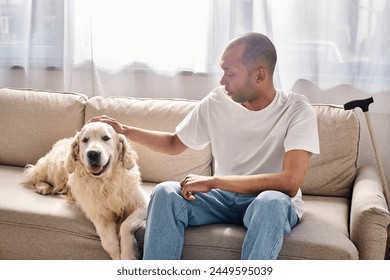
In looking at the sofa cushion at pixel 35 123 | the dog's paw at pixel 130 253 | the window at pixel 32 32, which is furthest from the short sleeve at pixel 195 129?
the window at pixel 32 32

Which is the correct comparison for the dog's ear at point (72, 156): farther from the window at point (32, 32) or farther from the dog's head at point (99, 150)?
the window at point (32, 32)

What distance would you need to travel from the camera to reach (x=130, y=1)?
2943 mm

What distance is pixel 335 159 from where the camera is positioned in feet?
8.11

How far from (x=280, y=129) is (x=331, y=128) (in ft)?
1.84

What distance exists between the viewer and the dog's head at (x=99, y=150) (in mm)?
2150

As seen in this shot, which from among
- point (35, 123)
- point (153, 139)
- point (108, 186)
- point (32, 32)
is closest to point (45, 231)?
point (108, 186)

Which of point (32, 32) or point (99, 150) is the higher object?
point (32, 32)

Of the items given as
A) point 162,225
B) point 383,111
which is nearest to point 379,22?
point 383,111

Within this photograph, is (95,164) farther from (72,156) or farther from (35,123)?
(35,123)

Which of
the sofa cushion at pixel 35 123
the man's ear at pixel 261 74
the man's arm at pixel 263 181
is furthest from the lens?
the sofa cushion at pixel 35 123

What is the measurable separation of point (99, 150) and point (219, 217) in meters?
0.54

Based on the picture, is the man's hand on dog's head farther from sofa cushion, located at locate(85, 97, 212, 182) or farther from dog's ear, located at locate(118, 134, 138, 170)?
sofa cushion, located at locate(85, 97, 212, 182)

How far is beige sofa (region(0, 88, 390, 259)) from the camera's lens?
6.29ft

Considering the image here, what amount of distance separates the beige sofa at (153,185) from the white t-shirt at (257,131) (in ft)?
0.74
